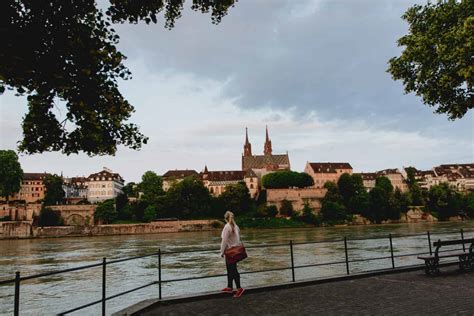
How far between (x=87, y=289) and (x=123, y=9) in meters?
13.1

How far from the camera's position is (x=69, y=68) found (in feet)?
24.5

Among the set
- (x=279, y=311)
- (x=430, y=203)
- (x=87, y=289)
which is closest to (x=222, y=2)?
(x=279, y=311)

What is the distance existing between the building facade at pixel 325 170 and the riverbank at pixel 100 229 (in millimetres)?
49687

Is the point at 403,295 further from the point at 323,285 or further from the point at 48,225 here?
the point at 48,225

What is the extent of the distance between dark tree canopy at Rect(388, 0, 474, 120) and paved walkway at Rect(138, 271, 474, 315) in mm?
6610

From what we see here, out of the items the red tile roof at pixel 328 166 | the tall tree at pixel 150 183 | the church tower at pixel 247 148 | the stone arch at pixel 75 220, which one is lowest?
the stone arch at pixel 75 220

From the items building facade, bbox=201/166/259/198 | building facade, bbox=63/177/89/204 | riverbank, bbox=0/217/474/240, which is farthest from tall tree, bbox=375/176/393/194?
building facade, bbox=63/177/89/204

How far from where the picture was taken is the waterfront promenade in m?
6.96

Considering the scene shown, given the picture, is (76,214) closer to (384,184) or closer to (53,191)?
(53,191)

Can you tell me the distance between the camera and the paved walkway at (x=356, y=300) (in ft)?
22.8

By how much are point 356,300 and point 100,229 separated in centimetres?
8086

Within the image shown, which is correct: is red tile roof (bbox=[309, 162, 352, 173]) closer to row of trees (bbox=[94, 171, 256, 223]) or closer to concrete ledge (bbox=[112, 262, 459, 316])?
row of trees (bbox=[94, 171, 256, 223])

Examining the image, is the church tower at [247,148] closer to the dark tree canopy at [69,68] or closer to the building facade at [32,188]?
the building facade at [32,188]

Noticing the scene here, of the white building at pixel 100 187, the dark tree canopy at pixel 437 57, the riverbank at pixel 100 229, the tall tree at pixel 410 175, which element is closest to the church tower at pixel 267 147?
the tall tree at pixel 410 175
